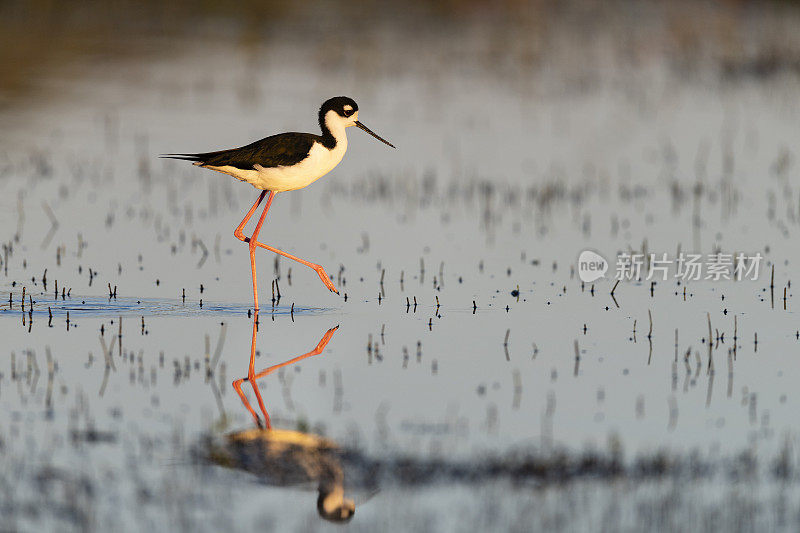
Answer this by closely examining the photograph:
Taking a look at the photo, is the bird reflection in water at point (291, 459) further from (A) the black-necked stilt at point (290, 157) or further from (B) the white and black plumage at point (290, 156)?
(B) the white and black plumage at point (290, 156)

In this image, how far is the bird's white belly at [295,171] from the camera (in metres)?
10.8

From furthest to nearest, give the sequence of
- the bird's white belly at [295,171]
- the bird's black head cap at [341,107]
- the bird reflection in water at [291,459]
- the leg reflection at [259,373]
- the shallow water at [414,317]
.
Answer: the bird's black head cap at [341,107] < the bird's white belly at [295,171] < the leg reflection at [259,373] < the shallow water at [414,317] < the bird reflection in water at [291,459]

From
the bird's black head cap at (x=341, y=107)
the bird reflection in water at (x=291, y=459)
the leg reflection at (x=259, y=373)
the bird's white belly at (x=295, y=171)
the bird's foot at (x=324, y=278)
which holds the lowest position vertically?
the bird reflection in water at (x=291, y=459)

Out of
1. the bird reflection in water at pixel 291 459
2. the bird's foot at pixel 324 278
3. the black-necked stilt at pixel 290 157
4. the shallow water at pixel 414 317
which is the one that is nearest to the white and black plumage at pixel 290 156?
the black-necked stilt at pixel 290 157

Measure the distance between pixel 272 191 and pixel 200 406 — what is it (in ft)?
12.9

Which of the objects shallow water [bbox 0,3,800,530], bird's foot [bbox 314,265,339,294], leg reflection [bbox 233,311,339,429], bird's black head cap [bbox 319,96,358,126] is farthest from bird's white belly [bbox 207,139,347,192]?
leg reflection [bbox 233,311,339,429]

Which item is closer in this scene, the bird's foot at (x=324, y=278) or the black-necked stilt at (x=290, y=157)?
the black-necked stilt at (x=290, y=157)

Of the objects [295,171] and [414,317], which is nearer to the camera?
[414,317]

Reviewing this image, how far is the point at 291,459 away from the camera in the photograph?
22.2 feet

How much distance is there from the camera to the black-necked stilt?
35.2 feet

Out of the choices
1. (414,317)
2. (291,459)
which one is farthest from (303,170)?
(291,459)

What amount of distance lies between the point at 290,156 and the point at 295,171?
143 mm

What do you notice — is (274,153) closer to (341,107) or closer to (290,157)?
(290,157)

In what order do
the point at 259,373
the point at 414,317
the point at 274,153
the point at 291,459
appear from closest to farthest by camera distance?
the point at 291,459 < the point at 259,373 < the point at 414,317 < the point at 274,153
